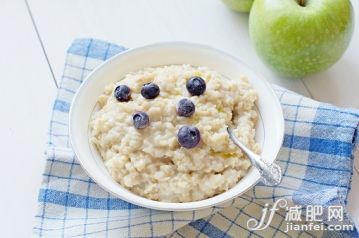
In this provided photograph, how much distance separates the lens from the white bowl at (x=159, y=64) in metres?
1.22

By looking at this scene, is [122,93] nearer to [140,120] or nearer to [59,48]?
[140,120]

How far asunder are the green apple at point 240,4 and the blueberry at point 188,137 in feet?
2.33

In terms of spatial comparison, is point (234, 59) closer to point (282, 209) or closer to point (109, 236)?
point (282, 209)

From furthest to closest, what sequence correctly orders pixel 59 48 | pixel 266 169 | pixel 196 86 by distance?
1. pixel 59 48
2. pixel 196 86
3. pixel 266 169

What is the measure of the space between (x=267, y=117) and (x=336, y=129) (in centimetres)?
23

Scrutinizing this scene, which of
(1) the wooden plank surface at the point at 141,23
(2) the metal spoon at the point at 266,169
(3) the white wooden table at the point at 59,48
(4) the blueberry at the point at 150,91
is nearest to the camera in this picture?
(2) the metal spoon at the point at 266,169

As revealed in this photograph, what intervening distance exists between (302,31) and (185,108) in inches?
18.6

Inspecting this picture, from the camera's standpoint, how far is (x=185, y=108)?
1.27 meters

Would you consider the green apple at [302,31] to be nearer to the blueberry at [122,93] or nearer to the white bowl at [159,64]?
the white bowl at [159,64]

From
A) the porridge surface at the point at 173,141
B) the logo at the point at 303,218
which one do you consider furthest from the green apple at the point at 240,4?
the logo at the point at 303,218

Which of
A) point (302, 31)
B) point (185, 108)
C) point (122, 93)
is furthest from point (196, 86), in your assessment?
point (302, 31)

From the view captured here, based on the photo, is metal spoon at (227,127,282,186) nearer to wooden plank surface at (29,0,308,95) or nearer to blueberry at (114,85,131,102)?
blueberry at (114,85,131,102)

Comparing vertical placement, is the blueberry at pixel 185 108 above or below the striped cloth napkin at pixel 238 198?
above

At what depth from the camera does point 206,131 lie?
1268 mm
